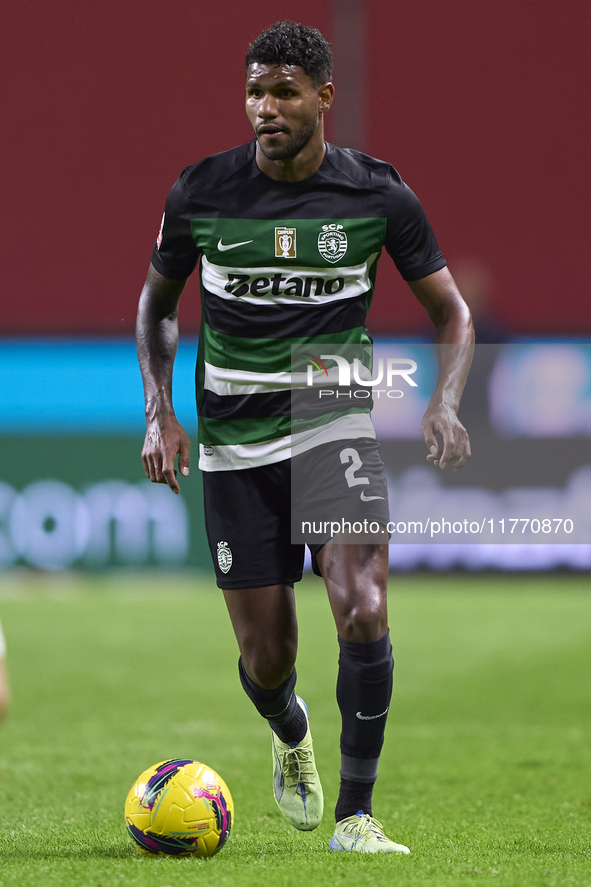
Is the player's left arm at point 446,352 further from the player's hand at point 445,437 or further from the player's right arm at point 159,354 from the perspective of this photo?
the player's right arm at point 159,354

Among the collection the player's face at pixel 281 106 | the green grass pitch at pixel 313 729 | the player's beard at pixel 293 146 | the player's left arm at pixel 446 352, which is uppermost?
the player's face at pixel 281 106

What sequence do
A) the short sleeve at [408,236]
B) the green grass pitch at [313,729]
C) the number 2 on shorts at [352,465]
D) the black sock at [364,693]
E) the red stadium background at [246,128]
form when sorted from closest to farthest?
the green grass pitch at [313,729]
the black sock at [364,693]
the number 2 on shorts at [352,465]
the short sleeve at [408,236]
the red stadium background at [246,128]

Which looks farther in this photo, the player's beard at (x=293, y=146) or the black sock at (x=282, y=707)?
the black sock at (x=282, y=707)

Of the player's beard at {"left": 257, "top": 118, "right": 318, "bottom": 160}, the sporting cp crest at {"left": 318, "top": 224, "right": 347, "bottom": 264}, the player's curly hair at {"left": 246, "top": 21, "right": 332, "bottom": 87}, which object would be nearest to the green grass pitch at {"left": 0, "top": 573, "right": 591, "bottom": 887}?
the sporting cp crest at {"left": 318, "top": 224, "right": 347, "bottom": 264}

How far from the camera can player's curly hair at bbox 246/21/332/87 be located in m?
3.67

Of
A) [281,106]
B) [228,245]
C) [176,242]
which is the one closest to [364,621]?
[228,245]

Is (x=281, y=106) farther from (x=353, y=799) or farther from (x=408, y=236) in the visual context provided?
(x=353, y=799)

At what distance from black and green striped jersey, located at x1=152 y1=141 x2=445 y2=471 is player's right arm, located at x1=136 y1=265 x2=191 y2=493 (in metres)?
0.14

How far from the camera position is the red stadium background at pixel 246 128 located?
43.0 ft

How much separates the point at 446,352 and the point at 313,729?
291 cm

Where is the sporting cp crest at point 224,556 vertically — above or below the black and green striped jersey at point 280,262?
below

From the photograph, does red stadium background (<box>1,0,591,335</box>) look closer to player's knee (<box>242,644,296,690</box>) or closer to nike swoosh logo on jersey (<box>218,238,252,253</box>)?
nike swoosh logo on jersey (<box>218,238,252,253</box>)

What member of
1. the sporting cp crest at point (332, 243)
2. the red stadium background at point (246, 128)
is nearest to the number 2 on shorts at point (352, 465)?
the sporting cp crest at point (332, 243)

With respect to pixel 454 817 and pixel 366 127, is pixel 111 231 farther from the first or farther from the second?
pixel 454 817
